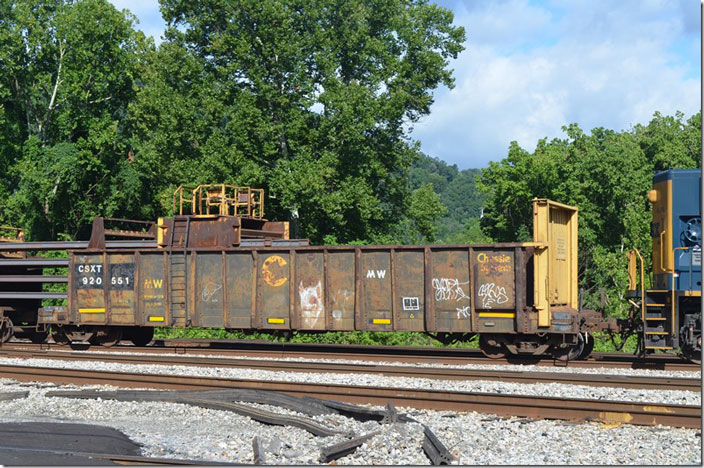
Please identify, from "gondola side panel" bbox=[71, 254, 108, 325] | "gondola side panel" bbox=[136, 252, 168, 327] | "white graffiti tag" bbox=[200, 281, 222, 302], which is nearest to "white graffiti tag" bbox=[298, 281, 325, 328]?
"white graffiti tag" bbox=[200, 281, 222, 302]

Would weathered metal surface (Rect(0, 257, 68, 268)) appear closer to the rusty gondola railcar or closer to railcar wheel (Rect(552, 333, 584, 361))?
the rusty gondola railcar

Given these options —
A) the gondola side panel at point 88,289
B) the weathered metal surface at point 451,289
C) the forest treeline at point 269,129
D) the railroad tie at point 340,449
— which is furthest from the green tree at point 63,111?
the railroad tie at point 340,449

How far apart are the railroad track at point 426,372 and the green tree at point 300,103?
50.7ft

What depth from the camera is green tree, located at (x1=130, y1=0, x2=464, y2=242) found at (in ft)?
108

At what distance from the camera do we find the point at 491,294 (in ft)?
53.3

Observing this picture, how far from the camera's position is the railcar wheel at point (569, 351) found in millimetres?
16031

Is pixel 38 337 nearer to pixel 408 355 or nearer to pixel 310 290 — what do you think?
pixel 310 290

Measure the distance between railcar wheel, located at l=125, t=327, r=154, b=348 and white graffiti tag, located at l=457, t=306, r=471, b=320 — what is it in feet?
31.8

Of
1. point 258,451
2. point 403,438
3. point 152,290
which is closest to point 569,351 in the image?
point 403,438

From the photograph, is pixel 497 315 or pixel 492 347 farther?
pixel 492 347

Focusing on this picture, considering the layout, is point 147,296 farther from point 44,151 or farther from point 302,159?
point 44,151

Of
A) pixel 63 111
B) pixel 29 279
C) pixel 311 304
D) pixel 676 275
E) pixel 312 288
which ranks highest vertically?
pixel 63 111

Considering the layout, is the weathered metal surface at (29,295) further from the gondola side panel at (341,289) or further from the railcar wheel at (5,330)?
the gondola side panel at (341,289)

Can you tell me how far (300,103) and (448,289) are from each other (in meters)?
19.1
